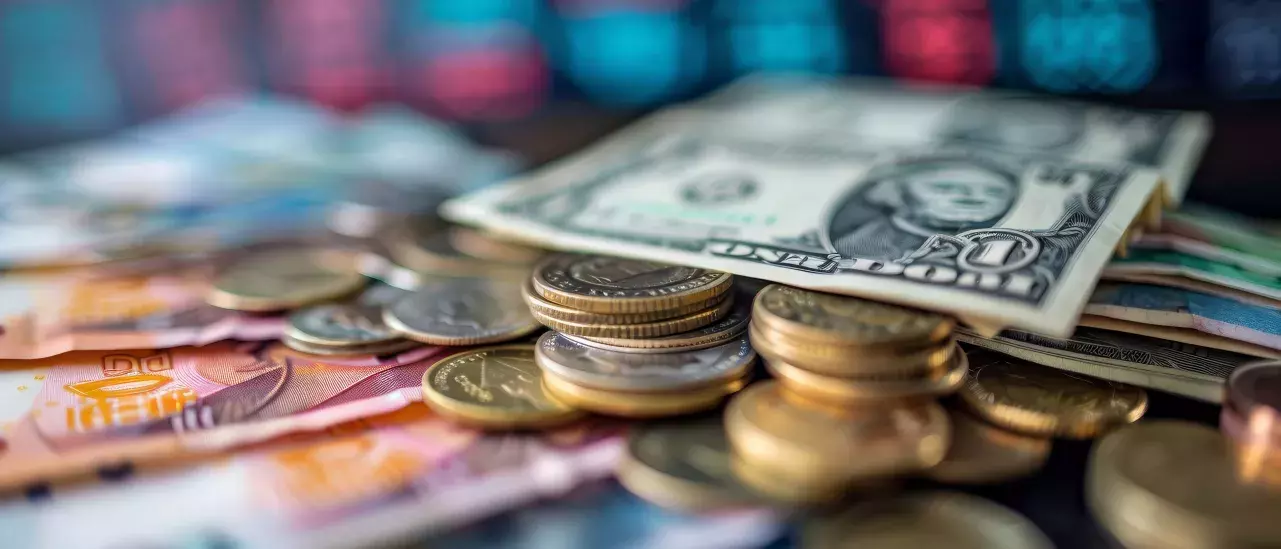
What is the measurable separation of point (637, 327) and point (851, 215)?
0.31m

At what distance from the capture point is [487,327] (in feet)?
2.99

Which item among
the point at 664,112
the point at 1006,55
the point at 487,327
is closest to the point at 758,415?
the point at 487,327

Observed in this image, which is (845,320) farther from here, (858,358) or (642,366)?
(642,366)

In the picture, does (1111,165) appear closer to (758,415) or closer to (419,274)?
(758,415)

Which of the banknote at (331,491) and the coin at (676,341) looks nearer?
the banknote at (331,491)

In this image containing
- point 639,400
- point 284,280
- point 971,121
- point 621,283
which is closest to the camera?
point 639,400

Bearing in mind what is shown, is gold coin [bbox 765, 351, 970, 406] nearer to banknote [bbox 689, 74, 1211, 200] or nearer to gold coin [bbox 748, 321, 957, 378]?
gold coin [bbox 748, 321, 957, 378]

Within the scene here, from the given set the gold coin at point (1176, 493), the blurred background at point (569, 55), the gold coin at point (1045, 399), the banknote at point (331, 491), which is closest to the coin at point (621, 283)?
the banknote at point (331, 491)

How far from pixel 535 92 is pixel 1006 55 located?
879 mm

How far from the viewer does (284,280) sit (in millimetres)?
1083

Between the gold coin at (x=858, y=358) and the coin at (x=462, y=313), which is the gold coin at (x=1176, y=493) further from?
the coin at (x=462, y=313)

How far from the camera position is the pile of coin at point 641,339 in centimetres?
74

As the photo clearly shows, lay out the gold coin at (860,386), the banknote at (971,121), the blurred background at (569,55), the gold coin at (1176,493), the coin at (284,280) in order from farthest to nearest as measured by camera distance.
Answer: the blurred background at (569,55) < the banknote at (971,121) < the coin at (284,280) < the gold coin at (860,386) < the gold coin at (1176,493)

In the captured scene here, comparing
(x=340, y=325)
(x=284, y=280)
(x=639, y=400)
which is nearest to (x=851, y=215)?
(x=639, y=400)
